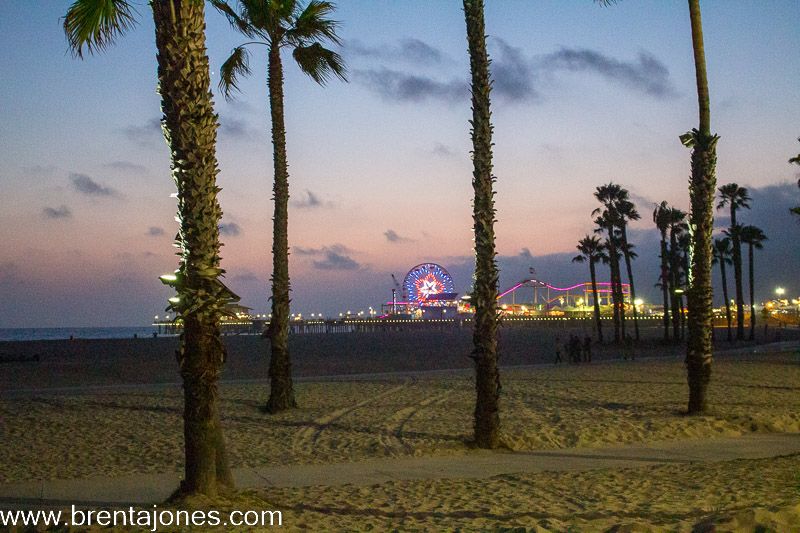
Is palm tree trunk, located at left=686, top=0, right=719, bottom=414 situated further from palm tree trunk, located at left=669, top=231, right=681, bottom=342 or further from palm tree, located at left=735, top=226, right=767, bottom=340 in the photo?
palm tree, located at left=735, top=226, right=767, bottom=340

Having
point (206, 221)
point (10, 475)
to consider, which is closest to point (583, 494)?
point (206, 221)

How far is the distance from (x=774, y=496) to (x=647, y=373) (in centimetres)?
1722

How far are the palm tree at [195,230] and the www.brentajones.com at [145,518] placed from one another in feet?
1.70

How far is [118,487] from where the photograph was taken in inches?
356

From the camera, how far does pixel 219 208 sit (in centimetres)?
771

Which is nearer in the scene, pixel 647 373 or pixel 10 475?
pixel 10 475

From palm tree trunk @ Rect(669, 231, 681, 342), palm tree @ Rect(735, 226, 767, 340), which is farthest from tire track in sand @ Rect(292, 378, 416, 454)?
palm tree @ Rect(735, 226, 767, 340)

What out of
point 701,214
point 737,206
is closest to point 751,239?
point 737,206

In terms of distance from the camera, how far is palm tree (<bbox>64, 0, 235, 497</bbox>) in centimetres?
745

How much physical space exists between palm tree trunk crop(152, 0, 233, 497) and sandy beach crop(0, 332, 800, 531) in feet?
2.28

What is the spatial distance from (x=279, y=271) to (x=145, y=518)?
9609mm

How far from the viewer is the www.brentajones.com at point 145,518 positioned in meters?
6.72

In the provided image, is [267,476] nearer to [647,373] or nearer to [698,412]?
[698,412]

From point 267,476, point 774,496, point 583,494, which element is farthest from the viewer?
point 267,476
